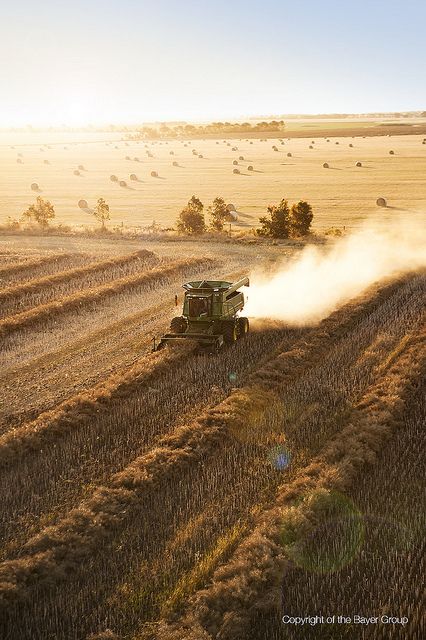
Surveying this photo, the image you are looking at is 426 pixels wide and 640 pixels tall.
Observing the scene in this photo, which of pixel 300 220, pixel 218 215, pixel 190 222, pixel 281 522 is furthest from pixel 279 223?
pixel 281 522

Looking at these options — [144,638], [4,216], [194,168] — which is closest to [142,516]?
[144,638]

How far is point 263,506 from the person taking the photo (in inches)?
468

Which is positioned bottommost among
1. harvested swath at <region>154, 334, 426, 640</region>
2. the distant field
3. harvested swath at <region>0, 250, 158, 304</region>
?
harvested swath at <region>154, 334, 426, 640</region>

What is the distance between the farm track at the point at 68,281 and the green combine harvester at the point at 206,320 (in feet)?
25.9

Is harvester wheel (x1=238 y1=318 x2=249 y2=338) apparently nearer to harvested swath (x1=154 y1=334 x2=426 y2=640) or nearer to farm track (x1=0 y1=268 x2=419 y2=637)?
farm track (x1=0 y1=268 x2=419 y2=637)

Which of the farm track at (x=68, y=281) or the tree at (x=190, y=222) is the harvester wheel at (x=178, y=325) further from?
the tree at (x=190, y=222)

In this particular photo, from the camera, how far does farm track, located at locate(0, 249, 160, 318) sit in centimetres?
2681

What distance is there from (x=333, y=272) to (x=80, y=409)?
1799cm

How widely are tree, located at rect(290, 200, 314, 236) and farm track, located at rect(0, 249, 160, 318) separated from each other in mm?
9372

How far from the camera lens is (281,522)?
11.2 metres

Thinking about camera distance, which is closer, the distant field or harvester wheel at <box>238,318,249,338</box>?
harvester wheel at <box>238,318,249,338</box>

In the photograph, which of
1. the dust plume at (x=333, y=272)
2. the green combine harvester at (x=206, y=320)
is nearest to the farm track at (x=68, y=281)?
the dust plume at (x=333, y=272)

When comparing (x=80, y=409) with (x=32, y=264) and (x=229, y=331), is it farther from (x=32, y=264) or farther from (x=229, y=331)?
(x=32, y=264)

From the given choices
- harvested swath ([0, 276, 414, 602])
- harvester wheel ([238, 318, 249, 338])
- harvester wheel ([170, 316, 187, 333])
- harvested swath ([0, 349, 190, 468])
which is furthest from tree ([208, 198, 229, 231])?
harvested swath ([0, 276, 414, 602])
